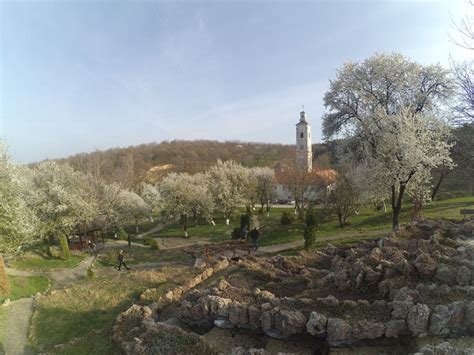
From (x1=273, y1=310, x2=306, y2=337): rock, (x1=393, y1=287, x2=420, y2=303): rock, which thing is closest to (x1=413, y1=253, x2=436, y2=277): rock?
(x1=393, y1=287, x2=420, y2=303): rock

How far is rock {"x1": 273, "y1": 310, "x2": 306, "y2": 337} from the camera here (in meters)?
9.04

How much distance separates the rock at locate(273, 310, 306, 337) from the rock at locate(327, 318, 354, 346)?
76 cm

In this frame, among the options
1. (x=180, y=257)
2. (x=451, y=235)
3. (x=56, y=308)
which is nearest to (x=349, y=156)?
(x=451, y=235)

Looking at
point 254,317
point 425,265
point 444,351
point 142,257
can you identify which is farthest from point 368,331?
point 142,257

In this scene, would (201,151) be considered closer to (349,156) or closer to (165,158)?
(165,158)

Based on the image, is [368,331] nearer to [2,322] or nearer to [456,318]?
[456,318]

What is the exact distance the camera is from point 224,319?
1030cm

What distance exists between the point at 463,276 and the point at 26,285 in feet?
71.9

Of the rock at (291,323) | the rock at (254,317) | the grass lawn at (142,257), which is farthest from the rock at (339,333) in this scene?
the grass lawn at (142,257)

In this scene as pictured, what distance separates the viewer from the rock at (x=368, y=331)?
8344 millimetres

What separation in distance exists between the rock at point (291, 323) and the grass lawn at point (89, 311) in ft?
17.3

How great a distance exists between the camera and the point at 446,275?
33.7 ft

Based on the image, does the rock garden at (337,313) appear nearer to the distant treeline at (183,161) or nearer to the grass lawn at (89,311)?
the grass lawn at (89,311)

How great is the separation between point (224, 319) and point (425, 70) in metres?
24.4
